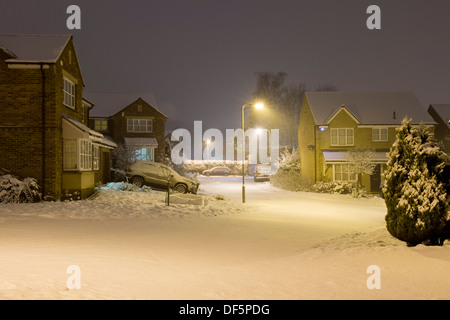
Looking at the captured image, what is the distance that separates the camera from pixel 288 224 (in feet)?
44.1

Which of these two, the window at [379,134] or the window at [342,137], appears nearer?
the window at [342,137]

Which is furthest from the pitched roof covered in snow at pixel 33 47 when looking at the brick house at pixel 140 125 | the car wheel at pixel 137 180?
the brick house at pixel 140 125

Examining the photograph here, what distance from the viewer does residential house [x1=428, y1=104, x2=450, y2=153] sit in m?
45.3

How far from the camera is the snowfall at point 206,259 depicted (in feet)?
19.7

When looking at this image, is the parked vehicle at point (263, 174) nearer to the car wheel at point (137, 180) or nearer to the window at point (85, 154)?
the car wheel at point (137, 180)

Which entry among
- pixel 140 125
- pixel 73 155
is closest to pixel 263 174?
pixel 140 125

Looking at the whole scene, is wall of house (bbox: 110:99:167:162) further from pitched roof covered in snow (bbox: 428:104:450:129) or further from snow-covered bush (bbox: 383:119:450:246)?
snow-covered bush (bbox: 383:119:450:246)

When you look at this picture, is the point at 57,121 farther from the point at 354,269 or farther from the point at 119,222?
the point at 354,269

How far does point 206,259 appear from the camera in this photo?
8.25 m

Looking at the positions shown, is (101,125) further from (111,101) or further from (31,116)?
(31,116)

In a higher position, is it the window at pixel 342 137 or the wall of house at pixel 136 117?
the wall of house at pixel 136 117

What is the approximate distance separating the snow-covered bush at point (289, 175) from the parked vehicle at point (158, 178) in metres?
10.6
